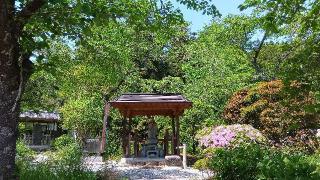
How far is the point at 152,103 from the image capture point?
1628 cm

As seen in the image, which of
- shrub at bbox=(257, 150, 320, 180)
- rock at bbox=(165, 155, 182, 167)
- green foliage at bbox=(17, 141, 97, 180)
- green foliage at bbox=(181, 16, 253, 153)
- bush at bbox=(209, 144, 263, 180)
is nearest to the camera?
shrub at bbox=(257, 150, 320, 180)

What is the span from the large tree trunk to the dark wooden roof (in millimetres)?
11508

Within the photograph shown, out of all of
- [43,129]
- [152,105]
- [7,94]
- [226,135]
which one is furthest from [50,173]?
[43,129]

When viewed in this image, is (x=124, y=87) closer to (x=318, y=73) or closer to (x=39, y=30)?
(x=39, y=30)

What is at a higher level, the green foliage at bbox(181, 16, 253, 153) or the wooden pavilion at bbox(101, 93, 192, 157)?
the green foliage at bbox(181, 16, 253, 153)

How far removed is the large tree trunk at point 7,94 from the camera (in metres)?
4.46

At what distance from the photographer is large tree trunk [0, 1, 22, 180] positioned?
4457mm

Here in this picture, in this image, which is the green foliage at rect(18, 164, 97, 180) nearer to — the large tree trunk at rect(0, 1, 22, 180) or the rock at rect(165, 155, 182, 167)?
the large tree trunk at rect(0, 1, 22, 180)

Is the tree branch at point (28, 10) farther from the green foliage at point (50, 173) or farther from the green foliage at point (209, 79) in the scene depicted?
the green foliage at point (209, 79)

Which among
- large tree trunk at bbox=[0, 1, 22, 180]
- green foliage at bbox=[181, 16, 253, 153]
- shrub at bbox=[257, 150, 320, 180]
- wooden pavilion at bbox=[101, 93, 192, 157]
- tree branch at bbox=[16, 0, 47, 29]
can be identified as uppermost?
green foliage at bbox=[181, 16, 253, 153]

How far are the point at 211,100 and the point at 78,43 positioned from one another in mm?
15980

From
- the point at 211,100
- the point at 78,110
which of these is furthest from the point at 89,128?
the point at 211,100

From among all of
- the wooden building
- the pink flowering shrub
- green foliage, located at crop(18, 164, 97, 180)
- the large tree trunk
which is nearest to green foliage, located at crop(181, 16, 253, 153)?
the pink flowering shrub

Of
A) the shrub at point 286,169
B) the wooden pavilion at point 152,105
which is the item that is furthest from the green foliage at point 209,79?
the shrub at point 286,169
